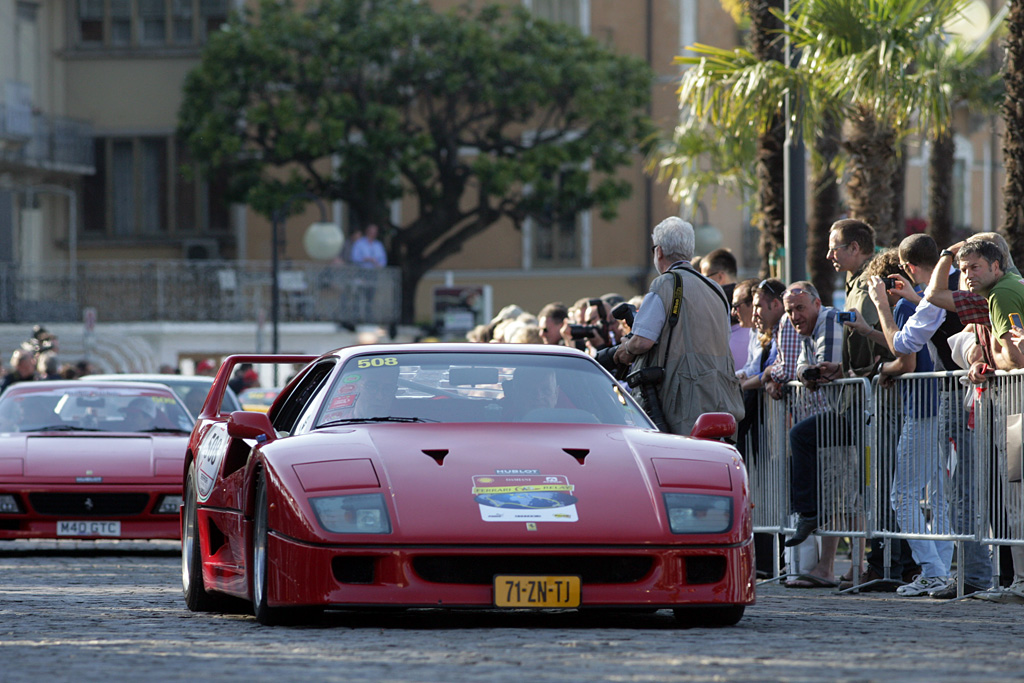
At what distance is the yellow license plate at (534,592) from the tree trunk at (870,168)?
11796mm

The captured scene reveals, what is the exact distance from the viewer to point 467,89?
4178 centimetres

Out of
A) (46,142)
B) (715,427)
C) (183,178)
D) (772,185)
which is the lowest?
(715,427)

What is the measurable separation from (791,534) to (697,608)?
4202 mm

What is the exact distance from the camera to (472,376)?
884cm

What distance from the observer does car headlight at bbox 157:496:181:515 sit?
1508 cm

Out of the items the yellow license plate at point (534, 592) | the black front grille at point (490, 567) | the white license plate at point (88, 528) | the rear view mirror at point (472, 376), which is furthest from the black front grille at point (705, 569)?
the white license plate at point (88, 528)

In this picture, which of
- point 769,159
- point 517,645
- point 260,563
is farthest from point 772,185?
point 517,645

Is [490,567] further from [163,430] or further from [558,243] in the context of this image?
[558,243]

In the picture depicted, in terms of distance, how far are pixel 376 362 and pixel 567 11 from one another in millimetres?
37208

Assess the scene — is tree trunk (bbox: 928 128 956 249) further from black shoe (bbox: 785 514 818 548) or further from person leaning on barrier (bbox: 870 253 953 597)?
person leaning on barrier (bbox: 870 253 953 597)

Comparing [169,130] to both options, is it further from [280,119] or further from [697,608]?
[697,608]

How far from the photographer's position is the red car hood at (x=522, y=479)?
25.0 ft

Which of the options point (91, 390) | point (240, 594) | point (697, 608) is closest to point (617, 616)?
point (697, 608)

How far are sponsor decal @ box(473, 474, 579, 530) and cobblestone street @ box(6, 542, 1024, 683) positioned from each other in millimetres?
464
